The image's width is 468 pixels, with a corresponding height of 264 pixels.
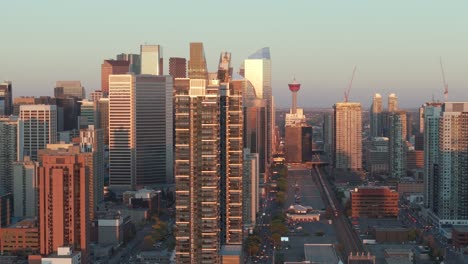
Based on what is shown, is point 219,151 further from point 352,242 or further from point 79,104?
point 79,104

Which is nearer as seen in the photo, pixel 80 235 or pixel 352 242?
pixel 80 235

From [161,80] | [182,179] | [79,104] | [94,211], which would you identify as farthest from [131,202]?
[79,104]

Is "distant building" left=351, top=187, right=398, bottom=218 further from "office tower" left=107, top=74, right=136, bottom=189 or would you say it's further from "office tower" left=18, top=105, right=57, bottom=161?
"office tower" left=18, top=105, right=57, bottom=161

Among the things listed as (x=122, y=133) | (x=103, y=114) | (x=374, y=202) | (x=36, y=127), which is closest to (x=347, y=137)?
(x=103, y=114)

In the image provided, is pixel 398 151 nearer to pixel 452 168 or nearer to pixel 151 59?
pixel 151 59

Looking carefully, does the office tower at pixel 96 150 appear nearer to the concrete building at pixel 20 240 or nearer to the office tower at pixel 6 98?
the concrete building at pixel 20 240

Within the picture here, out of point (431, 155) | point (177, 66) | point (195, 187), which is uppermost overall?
point (177, 66)
